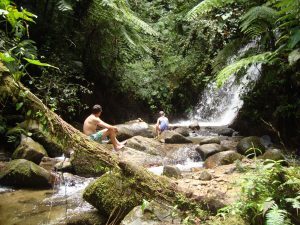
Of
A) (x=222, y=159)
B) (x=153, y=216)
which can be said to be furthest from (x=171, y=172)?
(x=153, y=216)

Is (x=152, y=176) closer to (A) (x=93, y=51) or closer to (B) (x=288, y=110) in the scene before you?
(B) (x=288, y=110)

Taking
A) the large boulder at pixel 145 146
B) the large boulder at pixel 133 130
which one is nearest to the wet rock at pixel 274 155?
the large boulder at pixel 145 146

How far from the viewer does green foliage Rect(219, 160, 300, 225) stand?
3.05 metres

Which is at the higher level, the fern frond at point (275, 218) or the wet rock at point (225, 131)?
the wet rock at point (225, 131)

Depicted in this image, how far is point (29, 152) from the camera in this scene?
699 cm

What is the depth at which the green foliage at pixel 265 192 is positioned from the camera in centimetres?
305

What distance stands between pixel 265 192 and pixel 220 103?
989 cm

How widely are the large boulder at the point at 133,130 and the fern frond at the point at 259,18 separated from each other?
4235mm

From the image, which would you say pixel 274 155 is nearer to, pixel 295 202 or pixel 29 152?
pixel 295 202

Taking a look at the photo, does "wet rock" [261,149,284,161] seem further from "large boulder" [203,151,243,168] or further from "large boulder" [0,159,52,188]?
"large boulder" [0,159,52,188]

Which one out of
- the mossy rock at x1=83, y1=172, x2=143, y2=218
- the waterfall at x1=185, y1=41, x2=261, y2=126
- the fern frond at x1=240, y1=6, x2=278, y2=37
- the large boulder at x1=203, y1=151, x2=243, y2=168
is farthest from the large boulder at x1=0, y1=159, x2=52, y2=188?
the waterfall at x1=185, y1=41, x2=261, y2=126

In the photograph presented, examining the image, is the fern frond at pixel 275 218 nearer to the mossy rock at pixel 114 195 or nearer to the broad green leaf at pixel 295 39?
the mossy rock at pixel 114 195

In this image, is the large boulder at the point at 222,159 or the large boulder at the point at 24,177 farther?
the large boulder at the point at 222,159

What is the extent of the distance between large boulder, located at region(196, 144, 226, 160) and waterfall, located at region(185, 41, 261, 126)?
4.17 m
